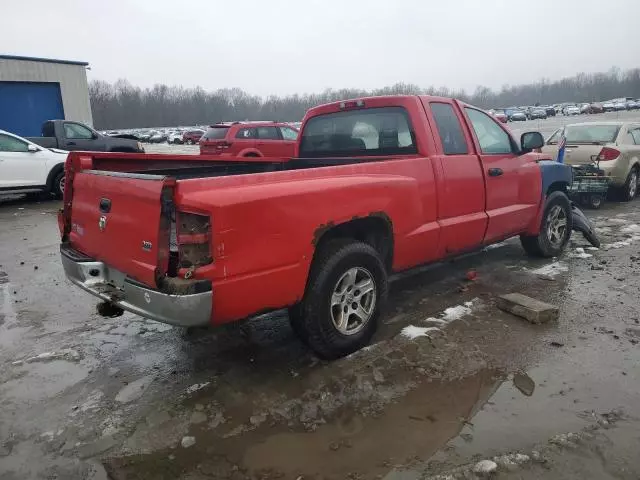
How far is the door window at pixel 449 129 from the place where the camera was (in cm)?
449

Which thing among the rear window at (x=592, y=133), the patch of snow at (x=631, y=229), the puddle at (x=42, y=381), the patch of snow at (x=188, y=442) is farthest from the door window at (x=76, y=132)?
the patch of snow at (x=631, y=229)

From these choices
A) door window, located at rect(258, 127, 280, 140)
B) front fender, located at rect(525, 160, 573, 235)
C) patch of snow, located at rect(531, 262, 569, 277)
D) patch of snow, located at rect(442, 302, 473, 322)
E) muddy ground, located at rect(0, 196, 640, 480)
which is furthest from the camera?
door window, located at rect(258, 127, 280, 140)

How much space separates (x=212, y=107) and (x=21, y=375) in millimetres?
105025

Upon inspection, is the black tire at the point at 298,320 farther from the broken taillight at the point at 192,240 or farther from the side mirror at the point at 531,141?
the side mirror at the point at 531,141

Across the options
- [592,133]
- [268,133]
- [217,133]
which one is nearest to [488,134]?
[592,133]

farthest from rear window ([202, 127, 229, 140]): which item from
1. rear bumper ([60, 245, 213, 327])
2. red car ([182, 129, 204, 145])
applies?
red car ([182, 129, 204, 145])

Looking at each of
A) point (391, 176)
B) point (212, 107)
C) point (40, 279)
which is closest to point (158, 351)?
point (391, 176)

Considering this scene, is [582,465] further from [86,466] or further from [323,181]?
[86,466]

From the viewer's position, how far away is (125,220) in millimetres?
3021

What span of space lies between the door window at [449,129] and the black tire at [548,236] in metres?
1.82

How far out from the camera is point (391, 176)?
3.79m

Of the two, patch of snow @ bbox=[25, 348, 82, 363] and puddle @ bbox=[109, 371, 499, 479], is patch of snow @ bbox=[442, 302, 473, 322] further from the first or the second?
patch of snow @ bbox=[25, 348, 82, 363]

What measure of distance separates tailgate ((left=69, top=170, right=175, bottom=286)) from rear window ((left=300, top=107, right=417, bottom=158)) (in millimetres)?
2341

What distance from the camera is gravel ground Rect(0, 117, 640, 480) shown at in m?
2.54
